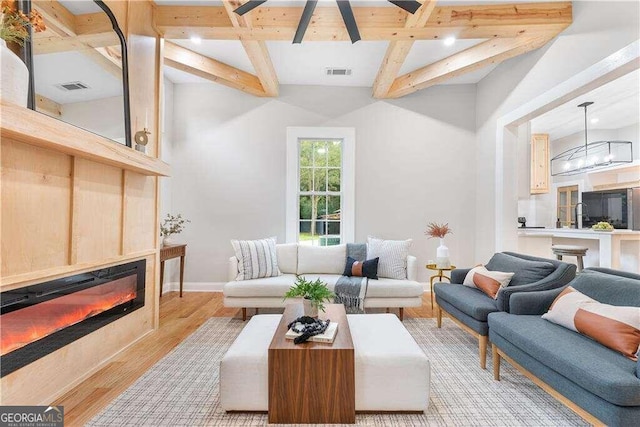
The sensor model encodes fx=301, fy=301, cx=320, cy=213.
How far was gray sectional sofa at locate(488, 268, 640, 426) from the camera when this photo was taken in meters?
1.40

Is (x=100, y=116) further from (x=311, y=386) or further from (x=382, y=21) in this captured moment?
(x=382, y=21)

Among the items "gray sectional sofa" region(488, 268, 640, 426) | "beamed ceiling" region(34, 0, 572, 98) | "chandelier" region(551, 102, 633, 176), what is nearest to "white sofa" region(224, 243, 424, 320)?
"gray sectional sofa" region(488, 268, 640, 426)

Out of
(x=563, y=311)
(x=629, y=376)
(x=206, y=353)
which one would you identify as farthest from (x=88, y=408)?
(x=563, y=311)

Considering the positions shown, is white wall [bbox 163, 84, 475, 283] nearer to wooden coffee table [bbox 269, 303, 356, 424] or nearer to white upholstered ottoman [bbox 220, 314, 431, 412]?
white upholstered ottoman [bbox 220, 314, 431, 412]

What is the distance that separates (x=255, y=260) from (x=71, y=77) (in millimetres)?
2402

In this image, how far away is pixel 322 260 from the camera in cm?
399

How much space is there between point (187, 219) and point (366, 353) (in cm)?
379

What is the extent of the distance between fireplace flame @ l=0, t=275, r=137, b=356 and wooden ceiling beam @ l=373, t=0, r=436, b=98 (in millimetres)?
3597

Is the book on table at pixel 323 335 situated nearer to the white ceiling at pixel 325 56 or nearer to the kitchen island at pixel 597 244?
the white ceiling at pixel 325 56

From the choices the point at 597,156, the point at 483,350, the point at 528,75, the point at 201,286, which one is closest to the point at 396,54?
the point at 528,75

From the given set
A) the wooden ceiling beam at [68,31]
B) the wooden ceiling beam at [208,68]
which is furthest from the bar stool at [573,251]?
the wooden ceiling beam at [68,31]

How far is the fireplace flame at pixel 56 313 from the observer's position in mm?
1695

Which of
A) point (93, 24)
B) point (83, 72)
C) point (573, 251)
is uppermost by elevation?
point (93, 24)

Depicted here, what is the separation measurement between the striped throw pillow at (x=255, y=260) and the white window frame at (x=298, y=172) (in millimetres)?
938
